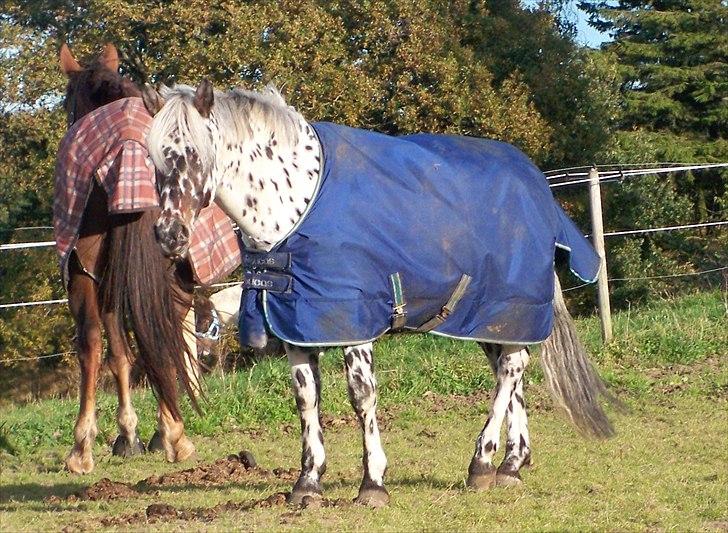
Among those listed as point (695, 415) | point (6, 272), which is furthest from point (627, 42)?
point (695, 415)

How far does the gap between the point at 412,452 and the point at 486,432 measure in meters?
1.50

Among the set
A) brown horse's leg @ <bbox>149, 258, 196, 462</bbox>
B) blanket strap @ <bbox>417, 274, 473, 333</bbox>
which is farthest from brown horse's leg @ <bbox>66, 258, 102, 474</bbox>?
blanket strap @ <bbox>417, 274, 473, 333</bbox>

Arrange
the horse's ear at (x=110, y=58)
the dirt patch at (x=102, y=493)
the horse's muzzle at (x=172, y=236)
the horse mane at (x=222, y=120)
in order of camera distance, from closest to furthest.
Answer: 1. the horse's muzzle at (x=172, y=236)
2. the horse mane at (x=222, y=120)
3. the dirt patch at (x=102, y=493)
4. the horse's ear at (x=110, y=58)

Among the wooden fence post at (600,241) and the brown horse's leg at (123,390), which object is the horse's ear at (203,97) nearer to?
the brown horse's leg at (123,390)

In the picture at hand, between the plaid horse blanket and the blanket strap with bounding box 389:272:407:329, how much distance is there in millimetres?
1408

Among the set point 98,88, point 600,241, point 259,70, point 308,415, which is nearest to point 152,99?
point 308,415

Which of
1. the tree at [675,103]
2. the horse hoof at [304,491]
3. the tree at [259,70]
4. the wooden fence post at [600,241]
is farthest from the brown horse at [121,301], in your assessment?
the tree at [675,103]

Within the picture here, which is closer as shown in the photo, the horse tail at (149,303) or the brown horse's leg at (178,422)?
the horse tail at (149,303)

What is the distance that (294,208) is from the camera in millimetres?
4637

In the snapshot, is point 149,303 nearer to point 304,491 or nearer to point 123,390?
point 123,390

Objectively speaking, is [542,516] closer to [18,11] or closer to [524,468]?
[524,468]

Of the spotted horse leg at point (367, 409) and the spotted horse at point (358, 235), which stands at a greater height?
the spotted horse at point (358, 235)

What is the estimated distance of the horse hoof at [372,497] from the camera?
4.78 metres

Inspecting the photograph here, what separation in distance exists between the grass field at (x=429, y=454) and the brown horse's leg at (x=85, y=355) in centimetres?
15
